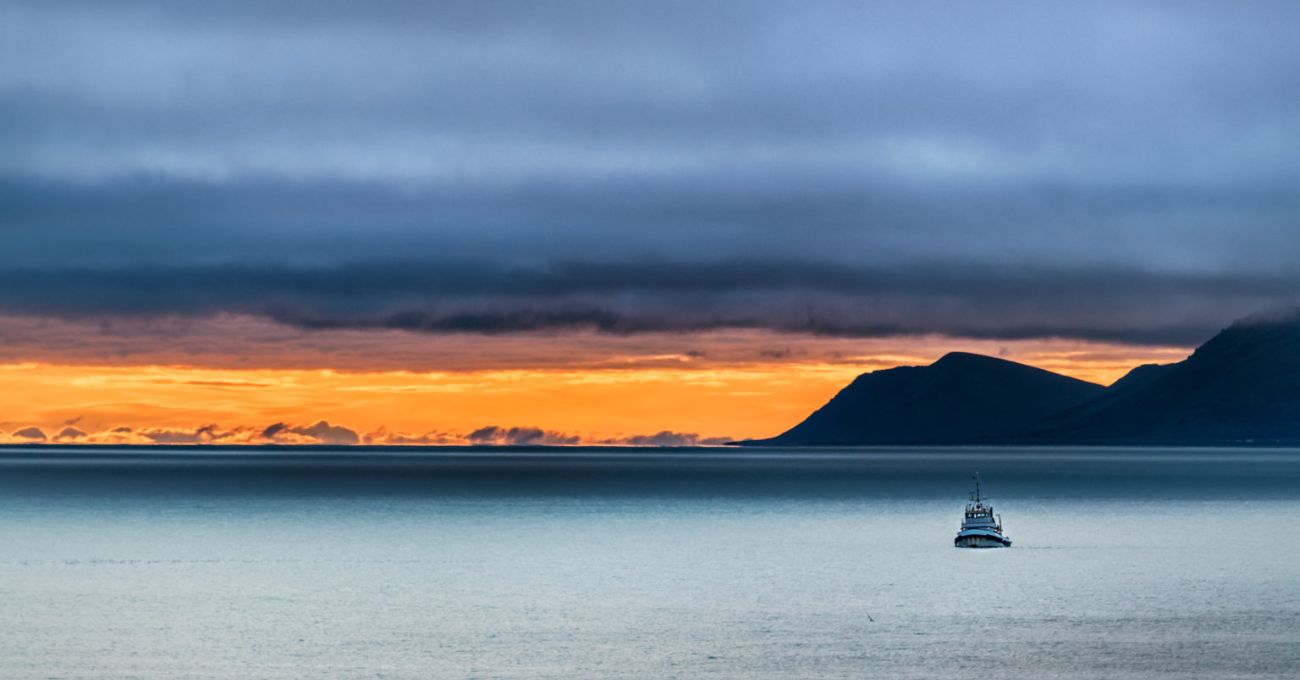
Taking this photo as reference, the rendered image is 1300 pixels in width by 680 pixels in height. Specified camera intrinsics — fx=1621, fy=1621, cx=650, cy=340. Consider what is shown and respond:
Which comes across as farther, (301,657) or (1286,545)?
(1286,545)

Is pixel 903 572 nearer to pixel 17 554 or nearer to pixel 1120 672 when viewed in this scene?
pixel 1120 672

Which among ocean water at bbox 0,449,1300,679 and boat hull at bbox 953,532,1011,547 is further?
boat hull at bbox 953,532,1011,547

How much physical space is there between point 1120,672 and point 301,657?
3510 centimetres

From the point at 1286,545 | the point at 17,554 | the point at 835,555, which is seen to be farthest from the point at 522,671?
the point at 1286,545

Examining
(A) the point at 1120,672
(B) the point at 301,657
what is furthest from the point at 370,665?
(A) the point at 1120,672

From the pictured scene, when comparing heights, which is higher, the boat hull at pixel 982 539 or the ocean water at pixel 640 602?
the boat hull at pixel 982 539

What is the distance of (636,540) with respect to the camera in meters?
141

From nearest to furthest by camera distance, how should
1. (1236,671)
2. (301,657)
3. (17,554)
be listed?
1. (1236,671)
2. (301,657)
3. (17,554)

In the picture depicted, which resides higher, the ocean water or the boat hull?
the boat hull

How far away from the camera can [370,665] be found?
6900 cm

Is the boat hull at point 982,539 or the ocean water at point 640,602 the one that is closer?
the ocean water at point 640,602

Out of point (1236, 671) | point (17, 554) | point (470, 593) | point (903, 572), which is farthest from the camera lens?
point (17, 554)

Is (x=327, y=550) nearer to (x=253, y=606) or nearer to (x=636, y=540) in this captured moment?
(x=636, y=540)

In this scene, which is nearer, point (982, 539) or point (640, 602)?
point (640, 602)
